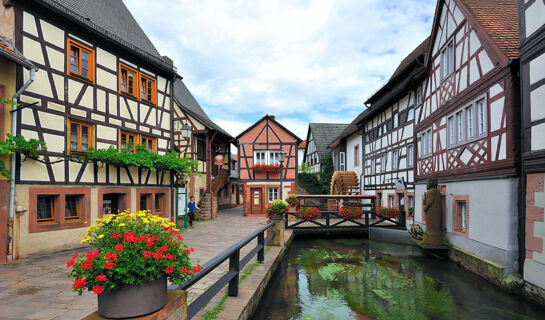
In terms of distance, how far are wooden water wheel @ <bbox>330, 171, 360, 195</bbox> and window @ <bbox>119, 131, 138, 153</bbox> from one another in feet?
44.6

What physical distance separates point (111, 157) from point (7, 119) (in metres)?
2.95

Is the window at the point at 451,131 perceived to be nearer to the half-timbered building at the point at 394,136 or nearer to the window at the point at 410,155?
the half-timbered building at the point at 394,136

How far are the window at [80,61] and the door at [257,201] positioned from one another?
14579 mm

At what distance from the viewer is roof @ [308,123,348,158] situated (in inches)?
1295

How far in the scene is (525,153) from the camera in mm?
7207

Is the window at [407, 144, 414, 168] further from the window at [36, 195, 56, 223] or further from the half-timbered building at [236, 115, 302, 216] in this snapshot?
the window at [36, 195, 56, 223]

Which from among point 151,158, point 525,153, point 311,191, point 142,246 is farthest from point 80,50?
point 311,191

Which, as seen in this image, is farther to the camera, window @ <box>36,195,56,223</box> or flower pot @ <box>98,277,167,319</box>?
window @ <box>36,195,56,223</box>

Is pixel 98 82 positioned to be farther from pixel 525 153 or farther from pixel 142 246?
pixel 525 153

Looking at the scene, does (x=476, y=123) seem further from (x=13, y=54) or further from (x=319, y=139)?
(x=319, y=139)

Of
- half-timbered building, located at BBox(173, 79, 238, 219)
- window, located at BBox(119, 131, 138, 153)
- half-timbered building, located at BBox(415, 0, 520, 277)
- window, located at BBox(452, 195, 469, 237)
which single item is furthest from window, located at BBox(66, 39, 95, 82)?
window, located at BBox(452, 195, 469, 237)

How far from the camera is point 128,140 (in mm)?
12180

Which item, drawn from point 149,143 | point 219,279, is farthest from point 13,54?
point 219,279

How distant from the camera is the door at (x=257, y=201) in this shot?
23391 mm
